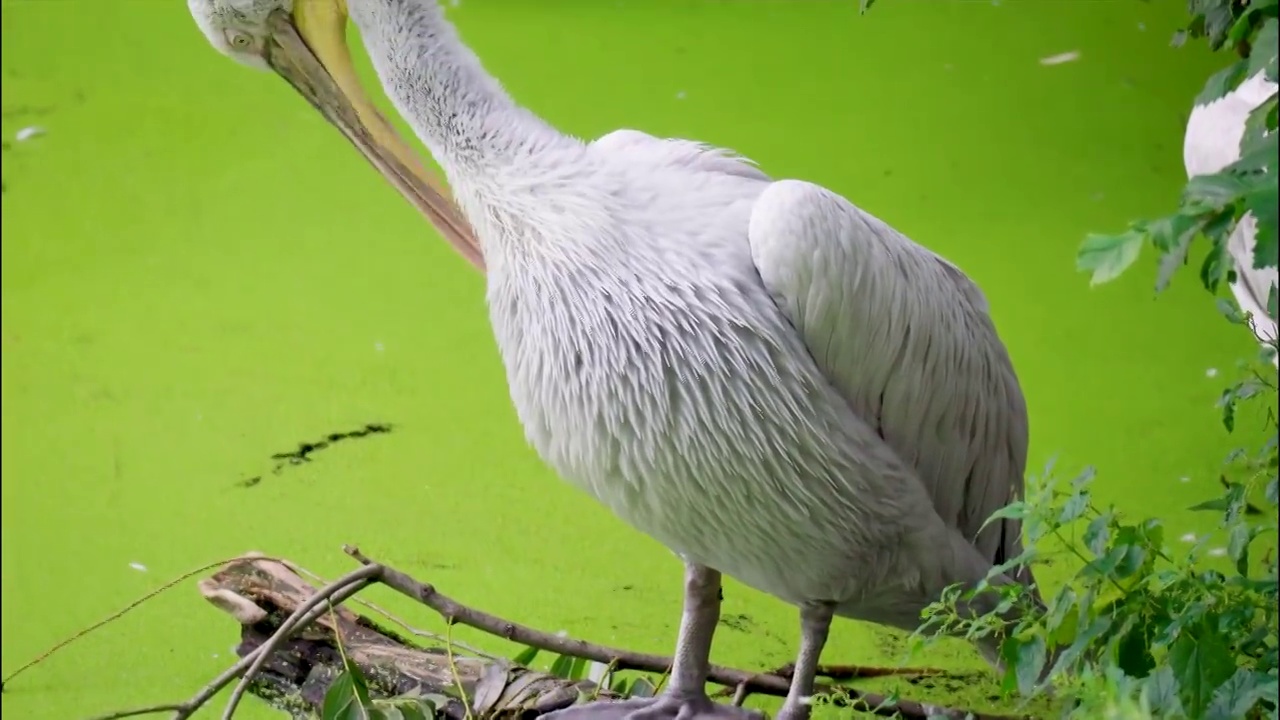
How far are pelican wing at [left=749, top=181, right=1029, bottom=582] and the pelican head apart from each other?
15.6 inches

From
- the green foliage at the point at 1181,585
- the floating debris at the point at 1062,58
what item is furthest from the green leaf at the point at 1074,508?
the floating debris at the point at 1062,58

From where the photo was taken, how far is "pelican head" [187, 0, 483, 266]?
A: 4.96ft

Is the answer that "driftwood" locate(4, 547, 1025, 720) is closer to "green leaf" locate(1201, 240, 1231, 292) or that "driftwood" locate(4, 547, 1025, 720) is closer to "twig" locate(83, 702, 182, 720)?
"twig" locate(83, 702, 182, 720)

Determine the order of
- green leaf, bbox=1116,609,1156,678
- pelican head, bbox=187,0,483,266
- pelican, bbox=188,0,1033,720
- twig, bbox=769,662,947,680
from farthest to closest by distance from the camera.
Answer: twig, bbox=769,662,947,680 < pelican head, bbox=187,0,483,266 < pelican, bbox=188,0,1033,720 < green leaf, bbox=1116,609,1156,678

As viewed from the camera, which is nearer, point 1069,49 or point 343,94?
point 343,94

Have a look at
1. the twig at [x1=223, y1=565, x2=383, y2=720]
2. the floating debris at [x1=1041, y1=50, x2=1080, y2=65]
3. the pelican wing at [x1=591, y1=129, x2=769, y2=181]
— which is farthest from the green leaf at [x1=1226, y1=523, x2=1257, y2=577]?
the floating debris at [x1=1041, y1=50, x2=1080, y2=65]

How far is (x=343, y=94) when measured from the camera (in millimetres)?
1591

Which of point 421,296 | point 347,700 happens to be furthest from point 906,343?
A: point 421,296

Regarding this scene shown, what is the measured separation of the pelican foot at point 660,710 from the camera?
1614mm

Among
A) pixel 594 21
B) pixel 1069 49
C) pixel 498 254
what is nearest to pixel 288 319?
pixel 594 21

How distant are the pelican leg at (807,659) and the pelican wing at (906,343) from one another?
19 cm

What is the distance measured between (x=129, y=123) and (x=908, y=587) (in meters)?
2.33

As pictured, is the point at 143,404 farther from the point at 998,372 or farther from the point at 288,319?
the point at 998,372

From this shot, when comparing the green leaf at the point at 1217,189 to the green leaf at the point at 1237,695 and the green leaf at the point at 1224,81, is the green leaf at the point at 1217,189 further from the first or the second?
the green leaf at the point at 1237,695
